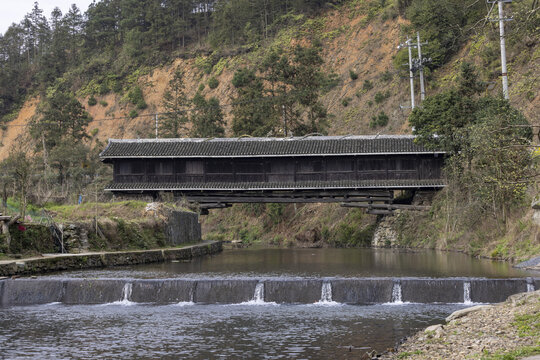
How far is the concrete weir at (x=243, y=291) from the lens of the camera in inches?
710

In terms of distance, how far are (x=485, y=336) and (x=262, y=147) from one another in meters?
29.4

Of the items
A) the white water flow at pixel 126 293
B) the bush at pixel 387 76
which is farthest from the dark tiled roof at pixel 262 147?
the white water flow at pixel 126 293

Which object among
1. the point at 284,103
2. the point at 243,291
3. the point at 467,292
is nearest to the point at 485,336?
the point at 467,292

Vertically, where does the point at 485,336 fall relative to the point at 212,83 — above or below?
below

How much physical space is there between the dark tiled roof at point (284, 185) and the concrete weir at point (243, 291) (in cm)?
1995

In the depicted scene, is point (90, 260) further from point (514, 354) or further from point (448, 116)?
point (448, 116)

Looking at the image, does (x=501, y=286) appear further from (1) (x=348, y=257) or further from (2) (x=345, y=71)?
(2) (x=345, y=71)

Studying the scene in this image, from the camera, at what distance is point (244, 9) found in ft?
258

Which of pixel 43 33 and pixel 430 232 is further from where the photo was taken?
pixel 43 33

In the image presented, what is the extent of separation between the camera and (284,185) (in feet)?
128

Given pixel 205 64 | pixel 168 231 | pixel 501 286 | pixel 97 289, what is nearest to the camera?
pixel 501 286

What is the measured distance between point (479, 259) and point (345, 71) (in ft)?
127

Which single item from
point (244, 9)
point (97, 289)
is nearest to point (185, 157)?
point (97, 289)

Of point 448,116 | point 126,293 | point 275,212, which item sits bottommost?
point 126,293
